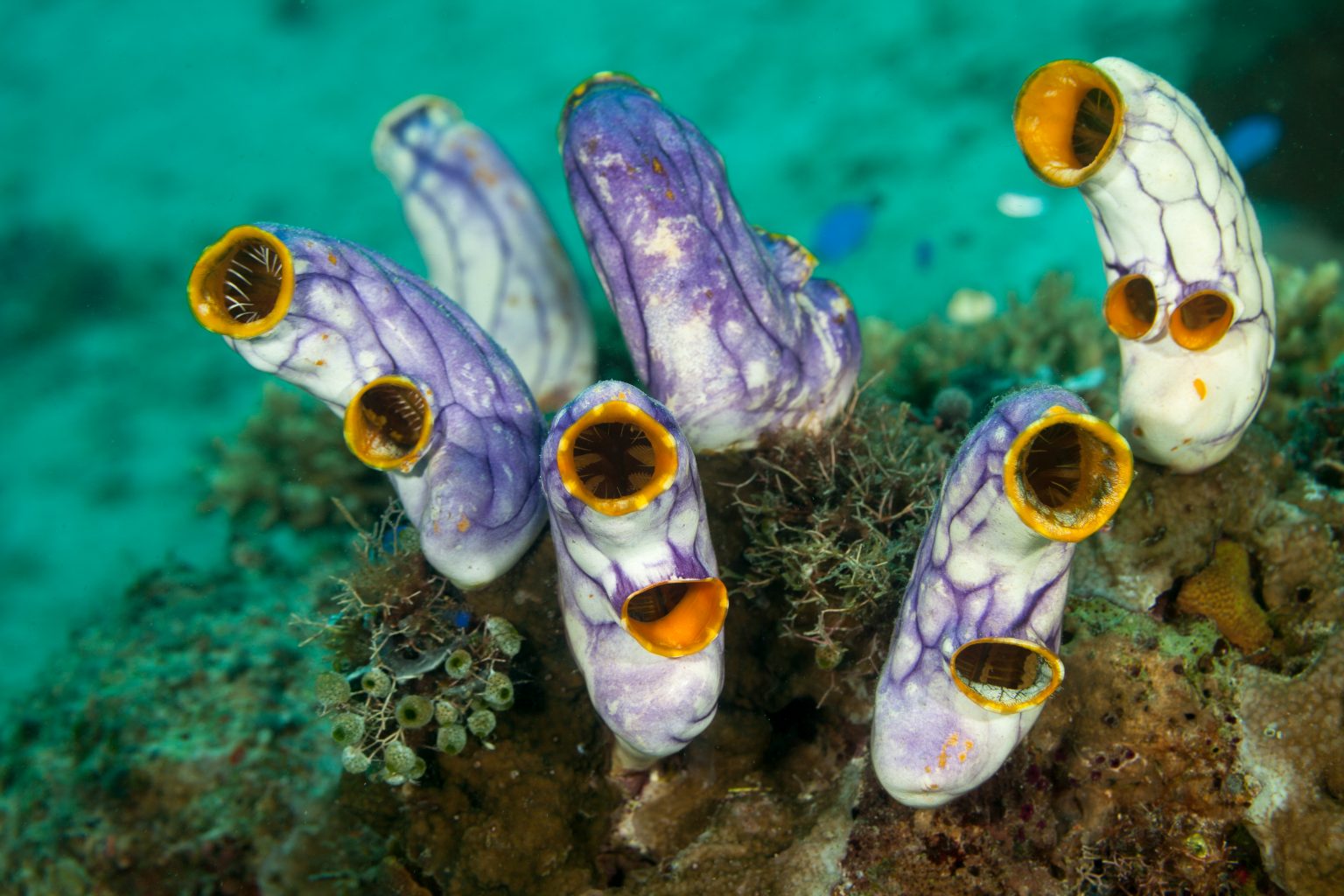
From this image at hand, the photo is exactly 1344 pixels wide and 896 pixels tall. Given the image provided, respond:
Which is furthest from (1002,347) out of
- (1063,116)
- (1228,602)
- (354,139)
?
(354,139)

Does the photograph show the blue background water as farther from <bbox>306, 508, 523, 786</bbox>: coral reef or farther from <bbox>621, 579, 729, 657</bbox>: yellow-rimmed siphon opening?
<bbox>621, 579, 729, 657</bbox>: yellow-rimmed siphon opening

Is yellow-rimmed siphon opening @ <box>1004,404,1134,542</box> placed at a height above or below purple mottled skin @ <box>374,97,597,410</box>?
above

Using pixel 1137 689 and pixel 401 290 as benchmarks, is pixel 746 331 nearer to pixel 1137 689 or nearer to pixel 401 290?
pixel 401 290

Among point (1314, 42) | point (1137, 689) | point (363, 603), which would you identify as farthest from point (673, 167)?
point (1314, 42)

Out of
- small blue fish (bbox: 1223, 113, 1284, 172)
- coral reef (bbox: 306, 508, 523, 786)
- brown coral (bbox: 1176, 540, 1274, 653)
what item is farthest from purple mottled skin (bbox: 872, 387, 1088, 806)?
small blue fish (bbox: 1223, 113, 1284, 172)

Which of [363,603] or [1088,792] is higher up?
[363,603]
